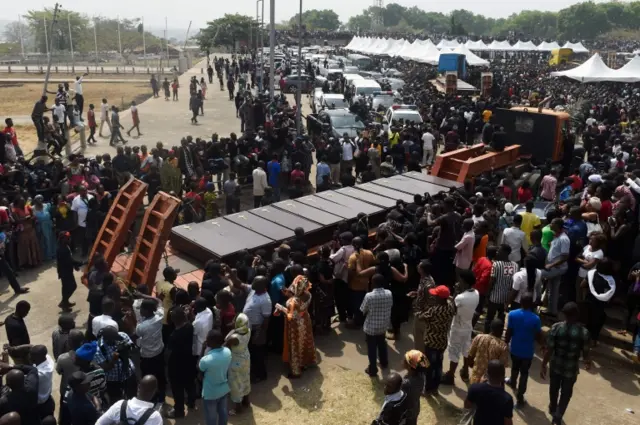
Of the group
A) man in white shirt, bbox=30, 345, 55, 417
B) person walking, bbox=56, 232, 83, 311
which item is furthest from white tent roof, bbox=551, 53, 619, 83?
man in white shirt, bbox=30, 345, 55, 417

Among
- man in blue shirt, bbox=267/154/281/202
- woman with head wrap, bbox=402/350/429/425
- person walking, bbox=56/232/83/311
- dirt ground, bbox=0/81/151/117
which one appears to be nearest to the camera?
woman with head wrap, bbox=402/350/429/425

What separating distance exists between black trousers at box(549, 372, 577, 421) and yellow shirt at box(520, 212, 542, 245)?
10.7ft

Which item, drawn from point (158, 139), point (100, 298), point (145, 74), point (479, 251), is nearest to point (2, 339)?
point (100, 298)

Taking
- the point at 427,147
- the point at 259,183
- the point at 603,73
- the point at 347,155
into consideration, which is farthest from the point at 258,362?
the point at 603,73

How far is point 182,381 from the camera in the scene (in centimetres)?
659

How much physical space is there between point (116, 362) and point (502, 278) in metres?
5.03

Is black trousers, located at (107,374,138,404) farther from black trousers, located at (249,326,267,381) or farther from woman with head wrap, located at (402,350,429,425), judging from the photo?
woman with head wrap, located at (402,350,429,425)

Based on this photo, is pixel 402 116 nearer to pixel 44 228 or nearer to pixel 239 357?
pixel 44 228

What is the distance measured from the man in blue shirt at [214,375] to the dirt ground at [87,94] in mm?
→ 27196

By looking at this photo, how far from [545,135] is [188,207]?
956cm

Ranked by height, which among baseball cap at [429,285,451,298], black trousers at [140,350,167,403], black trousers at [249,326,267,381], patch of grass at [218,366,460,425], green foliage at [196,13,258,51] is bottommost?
patch of grass at [218,366,460,425]

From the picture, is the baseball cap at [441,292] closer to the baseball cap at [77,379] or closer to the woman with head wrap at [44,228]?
the baseball cap at [77,379]

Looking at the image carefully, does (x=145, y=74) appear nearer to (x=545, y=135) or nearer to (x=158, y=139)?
(x=158, y=139)

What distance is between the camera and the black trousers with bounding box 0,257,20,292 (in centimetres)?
969
